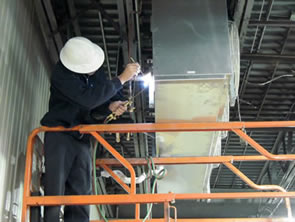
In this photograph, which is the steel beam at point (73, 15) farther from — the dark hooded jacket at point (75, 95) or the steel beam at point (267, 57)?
the steel beam at point (267, 57)

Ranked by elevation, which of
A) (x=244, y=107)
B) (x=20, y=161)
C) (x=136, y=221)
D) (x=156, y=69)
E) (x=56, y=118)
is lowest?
(x=136, y=221)

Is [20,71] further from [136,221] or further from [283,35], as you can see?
[283,35]

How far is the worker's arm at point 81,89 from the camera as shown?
3537mm

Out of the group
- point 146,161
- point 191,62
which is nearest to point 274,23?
point 191,62

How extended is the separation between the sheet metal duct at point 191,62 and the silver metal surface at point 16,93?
1.35m

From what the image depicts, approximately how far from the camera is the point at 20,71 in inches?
163

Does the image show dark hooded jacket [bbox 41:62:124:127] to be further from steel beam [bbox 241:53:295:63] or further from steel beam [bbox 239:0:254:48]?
steel beam [bbox 241:53:295:63]

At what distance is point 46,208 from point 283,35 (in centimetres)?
408

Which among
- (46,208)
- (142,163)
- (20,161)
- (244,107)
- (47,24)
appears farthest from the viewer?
(244,107)

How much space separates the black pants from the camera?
3.51m

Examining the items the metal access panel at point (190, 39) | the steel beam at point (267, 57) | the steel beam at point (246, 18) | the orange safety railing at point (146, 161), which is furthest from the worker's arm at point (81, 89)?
the steel beam at point (267, 57)

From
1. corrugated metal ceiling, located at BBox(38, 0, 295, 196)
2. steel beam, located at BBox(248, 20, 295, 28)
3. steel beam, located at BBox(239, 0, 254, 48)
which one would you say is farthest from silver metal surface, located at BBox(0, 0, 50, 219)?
steel beam, located at BBox(248, 20, 295, 28)

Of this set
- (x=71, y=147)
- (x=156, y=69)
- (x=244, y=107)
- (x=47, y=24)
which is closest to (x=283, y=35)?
(x=244, y=107)

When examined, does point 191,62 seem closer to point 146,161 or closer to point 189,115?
point 189,115
